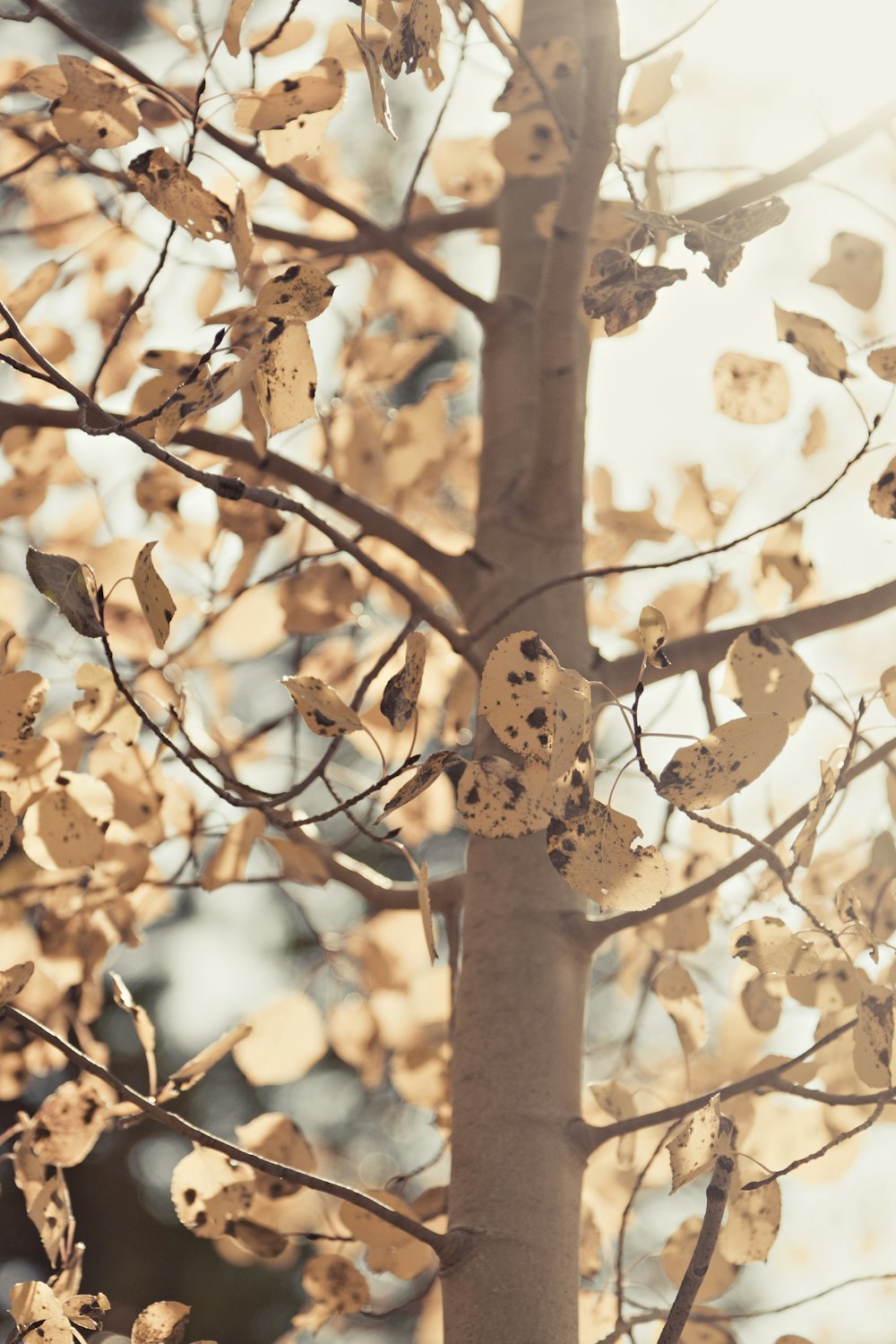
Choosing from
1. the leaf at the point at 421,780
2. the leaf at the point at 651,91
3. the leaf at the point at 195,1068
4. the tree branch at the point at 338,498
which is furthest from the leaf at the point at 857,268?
the leaf at the point at 195,1068

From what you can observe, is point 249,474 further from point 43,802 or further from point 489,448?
point 43,802

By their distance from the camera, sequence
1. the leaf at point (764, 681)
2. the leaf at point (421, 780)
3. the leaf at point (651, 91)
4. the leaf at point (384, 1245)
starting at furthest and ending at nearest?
1. the leaf at point (651, 91)
2. the leaf at point (384, 1245)
3. the leaf at point (764, 681)
4. the leaf at point (421, 780)

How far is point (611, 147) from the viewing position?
0.62 metres

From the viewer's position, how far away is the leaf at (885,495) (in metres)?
0.51

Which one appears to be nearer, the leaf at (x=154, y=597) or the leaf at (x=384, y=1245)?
the leaf at (x=154, y=597)

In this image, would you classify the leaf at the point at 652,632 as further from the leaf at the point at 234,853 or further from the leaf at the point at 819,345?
the leaf at the point at 234,853

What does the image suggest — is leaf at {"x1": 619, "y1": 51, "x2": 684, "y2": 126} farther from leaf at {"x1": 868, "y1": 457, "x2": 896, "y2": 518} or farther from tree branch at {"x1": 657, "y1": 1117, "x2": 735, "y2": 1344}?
tree branch at {"x1": 657, "y1": 1117, "x2": 735, "y2": 1344}

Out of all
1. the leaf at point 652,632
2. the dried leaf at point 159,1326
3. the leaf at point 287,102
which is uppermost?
the leaf at point 287,102

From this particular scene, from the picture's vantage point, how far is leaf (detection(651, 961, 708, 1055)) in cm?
69

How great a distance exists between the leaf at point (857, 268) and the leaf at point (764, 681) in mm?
239

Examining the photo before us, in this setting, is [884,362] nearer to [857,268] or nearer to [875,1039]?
[857,268]

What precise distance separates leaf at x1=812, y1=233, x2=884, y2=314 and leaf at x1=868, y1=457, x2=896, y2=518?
0.50ft

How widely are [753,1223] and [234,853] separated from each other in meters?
0.35

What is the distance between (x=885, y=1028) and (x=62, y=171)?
3.15ft
